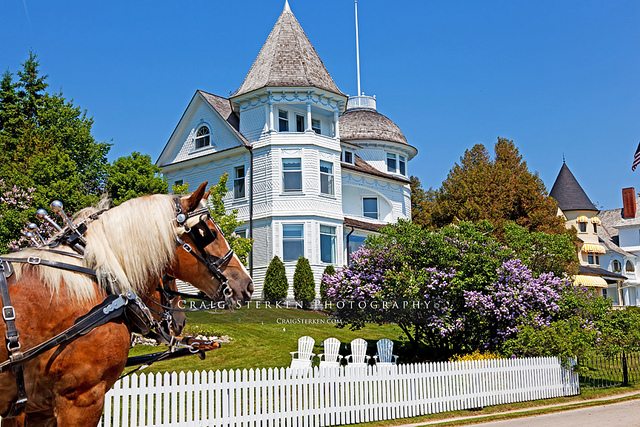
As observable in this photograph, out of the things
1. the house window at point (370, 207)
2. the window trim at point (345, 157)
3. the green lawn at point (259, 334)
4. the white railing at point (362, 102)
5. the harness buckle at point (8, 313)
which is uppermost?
the white railing at point (362, 102)

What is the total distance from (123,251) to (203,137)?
33291 mm

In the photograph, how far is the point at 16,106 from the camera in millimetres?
38656

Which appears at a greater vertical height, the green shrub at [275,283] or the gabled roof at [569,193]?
the gabled roof at [569,193]

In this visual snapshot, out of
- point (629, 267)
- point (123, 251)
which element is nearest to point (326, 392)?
point (123, 251)

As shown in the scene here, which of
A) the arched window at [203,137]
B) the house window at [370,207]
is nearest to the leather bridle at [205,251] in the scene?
the arched window at [203,137]

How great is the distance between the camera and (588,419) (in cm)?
1309

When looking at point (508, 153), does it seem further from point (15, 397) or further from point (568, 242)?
point (15, 397)

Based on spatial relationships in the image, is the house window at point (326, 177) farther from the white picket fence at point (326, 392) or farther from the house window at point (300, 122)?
the white picket fence at point (326, 392)

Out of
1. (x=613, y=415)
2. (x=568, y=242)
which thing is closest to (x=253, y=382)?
(x=613, y=415)

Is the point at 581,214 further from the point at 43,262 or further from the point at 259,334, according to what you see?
the point at 43,262

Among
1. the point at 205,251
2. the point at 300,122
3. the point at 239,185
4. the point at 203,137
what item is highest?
the point at 300,122

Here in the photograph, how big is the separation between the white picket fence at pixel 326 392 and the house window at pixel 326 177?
63.2 ft

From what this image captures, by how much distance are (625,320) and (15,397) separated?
19239 millimetres

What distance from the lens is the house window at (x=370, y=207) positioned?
131 feet
